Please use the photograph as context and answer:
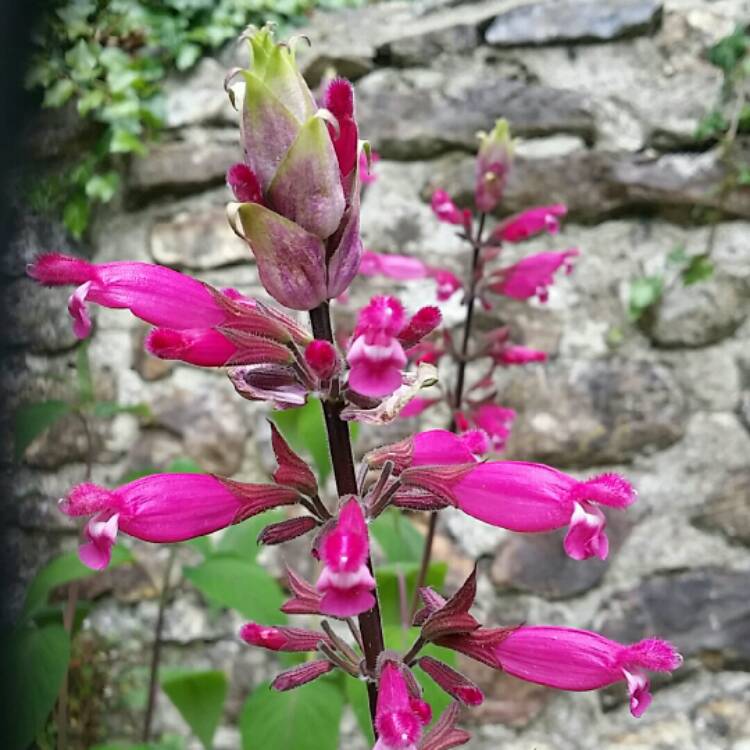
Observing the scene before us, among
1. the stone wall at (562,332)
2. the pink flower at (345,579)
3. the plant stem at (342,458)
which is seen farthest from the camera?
the stone wall at (562,332)

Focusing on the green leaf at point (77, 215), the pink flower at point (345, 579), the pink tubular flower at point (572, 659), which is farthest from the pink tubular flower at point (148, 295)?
the green leaf at point (77, 215)

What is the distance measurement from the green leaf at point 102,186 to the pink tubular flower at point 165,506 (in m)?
1.13

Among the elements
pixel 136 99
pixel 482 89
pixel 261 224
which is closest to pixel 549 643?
pixel 261 224

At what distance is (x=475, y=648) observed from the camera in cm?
55

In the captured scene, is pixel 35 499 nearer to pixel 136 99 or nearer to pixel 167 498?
pixel 167 498

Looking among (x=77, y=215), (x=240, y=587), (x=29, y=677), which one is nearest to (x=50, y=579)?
(x=29, y=677)

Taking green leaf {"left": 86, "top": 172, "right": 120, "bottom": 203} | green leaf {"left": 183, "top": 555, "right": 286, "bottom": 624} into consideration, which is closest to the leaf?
green leaf {"left": 183, "top": 555, "right": 286, "bottom": 624}

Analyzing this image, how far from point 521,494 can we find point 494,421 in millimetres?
598

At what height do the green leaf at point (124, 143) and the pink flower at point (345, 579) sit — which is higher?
the green leaf at point (124, 143)

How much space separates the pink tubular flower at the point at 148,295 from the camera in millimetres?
530

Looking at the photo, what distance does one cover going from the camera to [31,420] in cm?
89

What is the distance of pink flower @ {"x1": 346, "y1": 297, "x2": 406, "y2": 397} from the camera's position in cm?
44

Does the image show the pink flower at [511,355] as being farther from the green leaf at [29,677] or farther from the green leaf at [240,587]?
the green leaf at [29,677]

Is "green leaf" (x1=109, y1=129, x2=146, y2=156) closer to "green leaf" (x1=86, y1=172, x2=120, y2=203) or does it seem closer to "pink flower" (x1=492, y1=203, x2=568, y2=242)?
"green leaf" (x1=86, y1=172, x2=120, y2=203)
